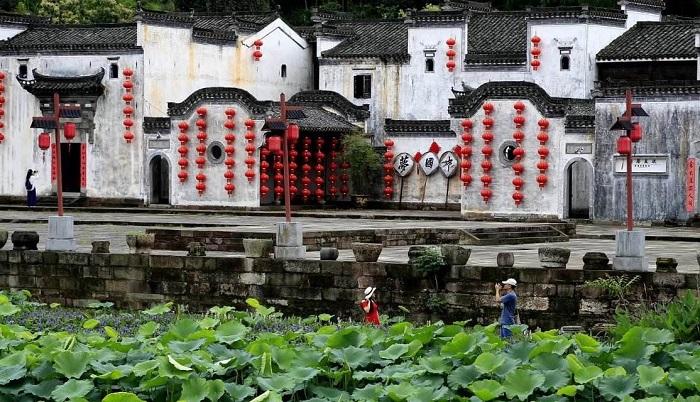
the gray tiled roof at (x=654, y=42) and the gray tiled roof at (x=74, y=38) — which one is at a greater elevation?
the gray tiled roof at (x=74, y=38)

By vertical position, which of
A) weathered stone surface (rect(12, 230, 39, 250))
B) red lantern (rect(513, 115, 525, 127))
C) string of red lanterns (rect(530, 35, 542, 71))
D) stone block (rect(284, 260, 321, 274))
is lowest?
stone block (rect(284, 260, 321, 274))

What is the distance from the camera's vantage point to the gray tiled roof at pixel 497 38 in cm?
4725

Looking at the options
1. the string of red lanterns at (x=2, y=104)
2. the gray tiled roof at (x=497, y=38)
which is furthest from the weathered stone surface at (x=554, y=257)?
the string of red lanterns at (x=2, y=104)

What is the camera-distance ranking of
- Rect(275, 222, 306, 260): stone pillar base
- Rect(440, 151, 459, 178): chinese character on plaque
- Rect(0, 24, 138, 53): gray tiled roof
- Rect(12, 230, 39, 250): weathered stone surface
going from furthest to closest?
Rect(0, 24, 138, 53): gray tiled roof
Rect(440, 151, 459, 178): chinese character on plaque
Rect(12, 230, 39, 250): weathered stone surface
Rect(275, 222, 306, 260): stone pillar base

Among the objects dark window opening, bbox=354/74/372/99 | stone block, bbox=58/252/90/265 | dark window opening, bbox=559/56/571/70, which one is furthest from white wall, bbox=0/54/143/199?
stone block, bbox=58/252/90/265

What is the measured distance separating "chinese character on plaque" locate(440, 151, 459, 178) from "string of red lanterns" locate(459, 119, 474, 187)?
2.26m

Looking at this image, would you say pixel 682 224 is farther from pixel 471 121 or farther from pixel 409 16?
pixel 409 16

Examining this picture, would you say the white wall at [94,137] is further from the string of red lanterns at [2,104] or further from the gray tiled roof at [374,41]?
the gray tiled roof at [374,41]

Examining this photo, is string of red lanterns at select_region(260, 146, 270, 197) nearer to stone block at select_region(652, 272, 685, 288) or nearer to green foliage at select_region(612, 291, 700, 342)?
stone block at select_region(652, 272, 685, 288)

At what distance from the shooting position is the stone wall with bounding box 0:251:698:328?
23.4 m

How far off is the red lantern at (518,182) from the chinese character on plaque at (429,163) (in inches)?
169

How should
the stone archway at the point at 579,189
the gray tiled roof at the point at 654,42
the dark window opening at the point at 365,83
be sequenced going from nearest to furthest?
the stone archway at the point at 579,189, the gray tiled roof at the point at 654,42, the dark window opening at the point at 365,83

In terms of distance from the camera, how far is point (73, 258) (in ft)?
93.1

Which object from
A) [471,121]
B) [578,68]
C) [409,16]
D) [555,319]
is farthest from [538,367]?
[409,16]
